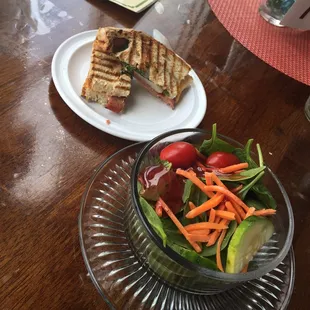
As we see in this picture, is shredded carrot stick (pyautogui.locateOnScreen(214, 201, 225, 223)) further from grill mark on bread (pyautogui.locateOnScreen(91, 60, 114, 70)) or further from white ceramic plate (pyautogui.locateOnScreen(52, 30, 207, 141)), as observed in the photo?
grill mark on bread (pyautogui.locateOnScreen(91, 60, 114, 70))

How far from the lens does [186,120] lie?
3.35 feet

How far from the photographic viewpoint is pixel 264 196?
76cm

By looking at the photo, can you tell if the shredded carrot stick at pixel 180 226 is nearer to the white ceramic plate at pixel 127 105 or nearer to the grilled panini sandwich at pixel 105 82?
the white ceramic plate at pixel 127 105

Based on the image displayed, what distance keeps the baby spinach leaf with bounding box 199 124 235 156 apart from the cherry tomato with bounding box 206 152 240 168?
0.09ft

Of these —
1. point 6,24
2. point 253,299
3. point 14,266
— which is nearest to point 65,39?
point 6,24

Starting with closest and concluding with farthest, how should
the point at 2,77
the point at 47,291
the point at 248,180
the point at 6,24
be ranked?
the point at 47,291
the point at 248,180
the point at 2,77
the point at 6,24

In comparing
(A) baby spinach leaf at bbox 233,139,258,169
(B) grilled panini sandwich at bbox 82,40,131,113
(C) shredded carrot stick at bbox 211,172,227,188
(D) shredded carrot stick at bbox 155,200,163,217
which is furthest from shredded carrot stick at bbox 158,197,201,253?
(B) grilled panini sandwich at bbox 82,40,131,113

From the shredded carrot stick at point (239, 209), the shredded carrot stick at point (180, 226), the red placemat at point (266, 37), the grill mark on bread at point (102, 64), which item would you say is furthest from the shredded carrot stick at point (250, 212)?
the red placemat at point (266, 37)

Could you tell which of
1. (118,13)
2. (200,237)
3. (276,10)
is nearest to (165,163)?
(200,237)

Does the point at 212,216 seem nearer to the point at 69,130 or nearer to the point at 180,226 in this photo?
the point at 180,226

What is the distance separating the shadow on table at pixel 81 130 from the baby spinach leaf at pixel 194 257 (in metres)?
0.34

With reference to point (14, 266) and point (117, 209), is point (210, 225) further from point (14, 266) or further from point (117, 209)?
point (14, 266)

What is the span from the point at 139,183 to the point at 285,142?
0.57m

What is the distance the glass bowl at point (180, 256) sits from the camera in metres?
0.61
